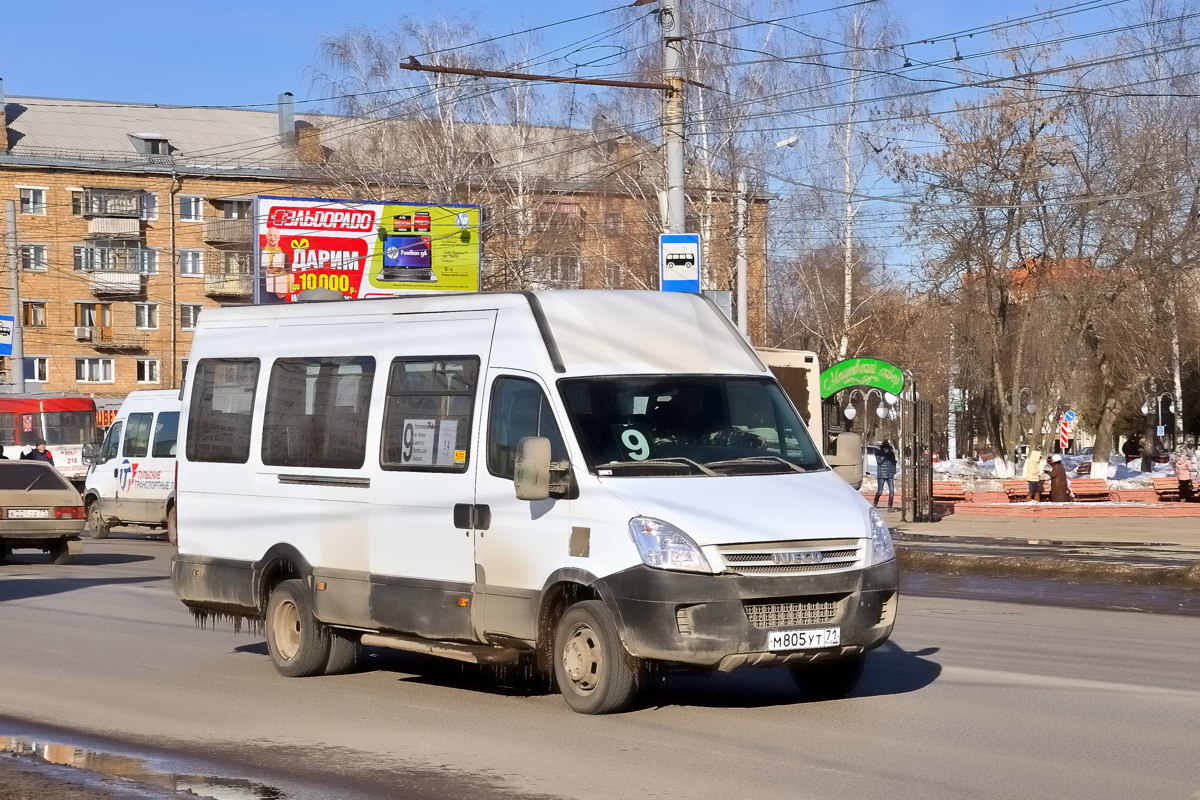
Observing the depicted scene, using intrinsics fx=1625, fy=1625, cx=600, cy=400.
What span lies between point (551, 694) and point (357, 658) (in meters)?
1.95

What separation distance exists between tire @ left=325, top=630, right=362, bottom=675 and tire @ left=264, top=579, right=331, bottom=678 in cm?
3

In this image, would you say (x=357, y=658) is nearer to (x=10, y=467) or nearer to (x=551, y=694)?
(x=551, y=694)

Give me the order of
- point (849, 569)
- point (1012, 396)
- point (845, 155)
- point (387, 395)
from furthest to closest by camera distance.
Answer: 1. point (845, 155)
2. point (1012, 396)
3. point (387, 395)
4. point (849, 569)

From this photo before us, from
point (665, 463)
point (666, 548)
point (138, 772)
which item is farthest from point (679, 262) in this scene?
point (138, 772)

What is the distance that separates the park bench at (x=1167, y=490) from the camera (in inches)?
1350

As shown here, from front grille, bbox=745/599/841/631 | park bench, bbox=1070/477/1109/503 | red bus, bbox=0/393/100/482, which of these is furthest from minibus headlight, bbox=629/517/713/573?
red bus, bbox=0/393/100/482

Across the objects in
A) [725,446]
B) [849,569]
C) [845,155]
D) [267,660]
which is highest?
[845,155]

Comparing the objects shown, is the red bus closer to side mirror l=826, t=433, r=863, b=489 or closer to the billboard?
the billboard

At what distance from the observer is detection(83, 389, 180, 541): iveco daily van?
27.3 metres

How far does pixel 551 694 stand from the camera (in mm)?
10055

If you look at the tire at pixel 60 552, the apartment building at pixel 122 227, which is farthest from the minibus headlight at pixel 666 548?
the apartment building at pixel 122 227

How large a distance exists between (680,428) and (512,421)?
100 centimetres

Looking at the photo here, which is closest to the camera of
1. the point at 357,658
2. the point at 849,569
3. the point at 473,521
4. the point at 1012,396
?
the point at 849,569

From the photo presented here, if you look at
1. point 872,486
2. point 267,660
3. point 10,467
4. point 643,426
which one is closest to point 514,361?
point 643,426
